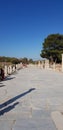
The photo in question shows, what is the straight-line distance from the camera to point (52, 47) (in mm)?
78250

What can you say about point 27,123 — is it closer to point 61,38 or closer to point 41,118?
point 41,118

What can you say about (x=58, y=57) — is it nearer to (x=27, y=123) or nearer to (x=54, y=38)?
(x=54, y=38)

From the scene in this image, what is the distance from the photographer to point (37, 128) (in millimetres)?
5465

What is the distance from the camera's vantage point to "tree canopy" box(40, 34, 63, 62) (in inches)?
2945

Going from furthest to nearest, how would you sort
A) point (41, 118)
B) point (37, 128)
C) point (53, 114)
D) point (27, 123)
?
point (53, 114) → point (41, 118) → point (27, 123) → point (37, 128)

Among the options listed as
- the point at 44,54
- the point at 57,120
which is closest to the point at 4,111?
the point at 57,120

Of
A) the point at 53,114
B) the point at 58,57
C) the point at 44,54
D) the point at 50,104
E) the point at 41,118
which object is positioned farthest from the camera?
the point at 44,54

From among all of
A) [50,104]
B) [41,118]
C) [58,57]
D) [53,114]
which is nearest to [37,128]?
[41,118]

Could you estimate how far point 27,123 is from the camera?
5891 millimetres

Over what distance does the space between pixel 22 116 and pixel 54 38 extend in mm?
74131

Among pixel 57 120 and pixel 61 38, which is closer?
pixel 57 120

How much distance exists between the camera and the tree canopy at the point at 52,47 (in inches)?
2945

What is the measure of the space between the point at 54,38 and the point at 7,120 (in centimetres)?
7465

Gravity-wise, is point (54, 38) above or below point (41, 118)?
above
